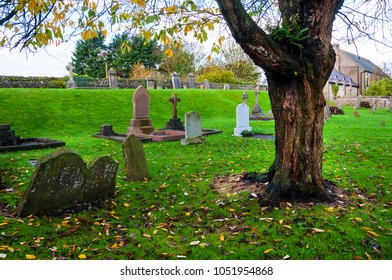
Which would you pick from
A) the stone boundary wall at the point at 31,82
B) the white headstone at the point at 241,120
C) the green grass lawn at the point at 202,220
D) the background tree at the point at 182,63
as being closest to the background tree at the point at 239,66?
the background tree at the point at 182,63

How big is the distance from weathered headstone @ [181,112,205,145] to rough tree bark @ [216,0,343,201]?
24.2 ft

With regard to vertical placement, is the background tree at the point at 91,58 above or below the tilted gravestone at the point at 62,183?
above

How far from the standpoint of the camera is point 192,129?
13.4 metres

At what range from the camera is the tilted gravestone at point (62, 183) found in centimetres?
521

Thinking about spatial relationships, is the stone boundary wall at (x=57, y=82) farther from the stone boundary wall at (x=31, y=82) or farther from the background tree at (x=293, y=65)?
the background tree at (x=293, y=65)

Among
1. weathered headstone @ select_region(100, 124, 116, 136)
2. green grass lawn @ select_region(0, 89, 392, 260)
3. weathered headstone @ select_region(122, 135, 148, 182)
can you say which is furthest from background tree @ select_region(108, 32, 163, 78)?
weathered headstone @ select_region(122, 135, 148, 182)

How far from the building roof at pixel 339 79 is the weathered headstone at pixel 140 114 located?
4715 cm

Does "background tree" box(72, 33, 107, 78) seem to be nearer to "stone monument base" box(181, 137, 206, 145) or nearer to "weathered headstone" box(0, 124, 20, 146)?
"weathered headstone" box(0, 124, 20, 146)

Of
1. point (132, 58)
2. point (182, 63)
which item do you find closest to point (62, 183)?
point (182, 63)

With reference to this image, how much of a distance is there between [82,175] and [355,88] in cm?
7393

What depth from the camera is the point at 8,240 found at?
440cm

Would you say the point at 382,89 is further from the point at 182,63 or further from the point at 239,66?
the point at 182,63

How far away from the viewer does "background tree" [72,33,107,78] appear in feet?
184
